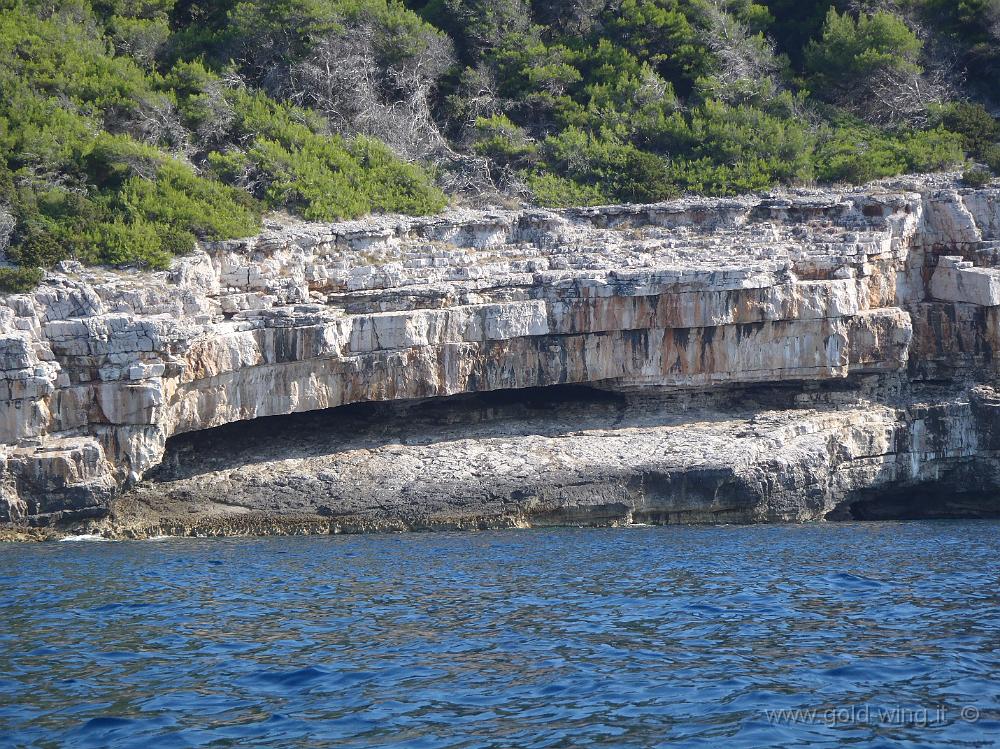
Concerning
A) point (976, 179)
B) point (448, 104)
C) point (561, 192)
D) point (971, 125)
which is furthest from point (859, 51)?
point (448, 104)

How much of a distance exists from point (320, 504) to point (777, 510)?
33.8 ft

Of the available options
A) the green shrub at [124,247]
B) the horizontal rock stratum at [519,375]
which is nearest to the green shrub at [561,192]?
the horizontal rock stratum at [519,375]

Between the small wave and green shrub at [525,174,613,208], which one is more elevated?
green shrub at [525,174,613,208]

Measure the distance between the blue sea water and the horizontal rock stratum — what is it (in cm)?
326

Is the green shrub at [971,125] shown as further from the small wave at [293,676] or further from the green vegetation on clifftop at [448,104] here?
the small wave at [293,676]

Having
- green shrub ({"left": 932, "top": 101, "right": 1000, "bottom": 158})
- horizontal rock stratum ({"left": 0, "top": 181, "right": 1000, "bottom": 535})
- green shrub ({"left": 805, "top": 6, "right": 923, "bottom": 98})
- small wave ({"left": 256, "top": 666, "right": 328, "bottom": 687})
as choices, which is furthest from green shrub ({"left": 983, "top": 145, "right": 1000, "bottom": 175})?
small wave ({"left": 256, "top": 666, "right": 328, "bottom": 687})

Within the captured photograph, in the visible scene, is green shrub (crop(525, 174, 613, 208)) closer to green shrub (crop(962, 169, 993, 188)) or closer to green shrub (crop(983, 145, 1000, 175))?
green shrub (crop(962, 169, 993, 188))

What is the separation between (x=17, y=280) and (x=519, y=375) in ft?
36.8

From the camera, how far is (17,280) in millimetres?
26031

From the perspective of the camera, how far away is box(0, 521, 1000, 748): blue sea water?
12.4 m

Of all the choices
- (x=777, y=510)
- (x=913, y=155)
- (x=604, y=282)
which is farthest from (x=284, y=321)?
(x=913, y=155)

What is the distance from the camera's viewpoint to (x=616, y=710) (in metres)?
12.8

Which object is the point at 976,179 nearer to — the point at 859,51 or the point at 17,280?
the point at 859,51

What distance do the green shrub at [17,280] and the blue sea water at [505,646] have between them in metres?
5.73
